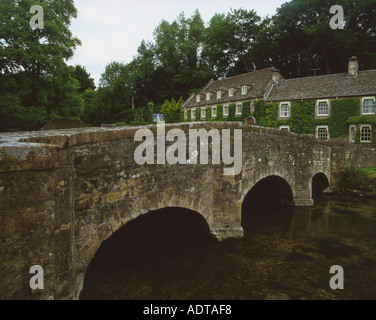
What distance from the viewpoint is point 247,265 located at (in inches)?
264

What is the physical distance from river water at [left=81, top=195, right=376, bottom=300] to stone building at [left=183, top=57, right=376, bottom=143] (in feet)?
51.8

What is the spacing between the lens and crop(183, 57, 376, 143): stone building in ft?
72.1

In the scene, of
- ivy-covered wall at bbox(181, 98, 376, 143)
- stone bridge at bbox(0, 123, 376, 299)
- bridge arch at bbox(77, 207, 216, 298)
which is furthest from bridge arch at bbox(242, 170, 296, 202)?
ivy-covered wall at bbox(181, 98, 376, 143)

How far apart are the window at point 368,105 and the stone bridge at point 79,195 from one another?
18547 mm

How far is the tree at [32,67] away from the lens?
17281 mm

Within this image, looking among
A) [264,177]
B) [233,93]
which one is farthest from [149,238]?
[233,93]

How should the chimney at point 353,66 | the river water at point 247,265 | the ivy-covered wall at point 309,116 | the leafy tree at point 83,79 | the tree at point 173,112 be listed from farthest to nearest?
the leafy tree at point 83,79 → the tree at point 173,112 → the chimney at point 353,66 → the ivy-covered wall at point 309,116 → the river water at point 247,265

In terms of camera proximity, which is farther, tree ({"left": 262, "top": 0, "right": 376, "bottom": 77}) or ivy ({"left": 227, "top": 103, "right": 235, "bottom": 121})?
tree ({"left": 262, "top": 0, "right": 376, "bottom": 77})

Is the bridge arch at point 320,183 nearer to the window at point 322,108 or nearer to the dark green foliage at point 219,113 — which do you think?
the window at point 322,108

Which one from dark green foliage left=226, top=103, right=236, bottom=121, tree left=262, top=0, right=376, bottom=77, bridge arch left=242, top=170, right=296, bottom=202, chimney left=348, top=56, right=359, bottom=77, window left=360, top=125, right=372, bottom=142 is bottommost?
bridge arch left=242, top=170, right=296, bottom=202

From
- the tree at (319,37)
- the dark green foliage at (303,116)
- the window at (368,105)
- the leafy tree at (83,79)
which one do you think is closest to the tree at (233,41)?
the tree at (319,37)

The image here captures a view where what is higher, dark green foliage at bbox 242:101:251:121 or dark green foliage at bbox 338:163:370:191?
dark green foliage at bbox 242:101:251:121

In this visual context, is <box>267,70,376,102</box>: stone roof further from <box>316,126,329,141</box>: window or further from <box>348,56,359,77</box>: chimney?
<box>316,126,329,141</box>: window

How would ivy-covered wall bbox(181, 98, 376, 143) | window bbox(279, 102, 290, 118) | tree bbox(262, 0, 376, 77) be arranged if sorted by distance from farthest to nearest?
tree bbox(262, 0, 376, 77) → window bbox(279, 102, 290, 118) → ivy-covered wall bbox(181, 98, 376, 143)
